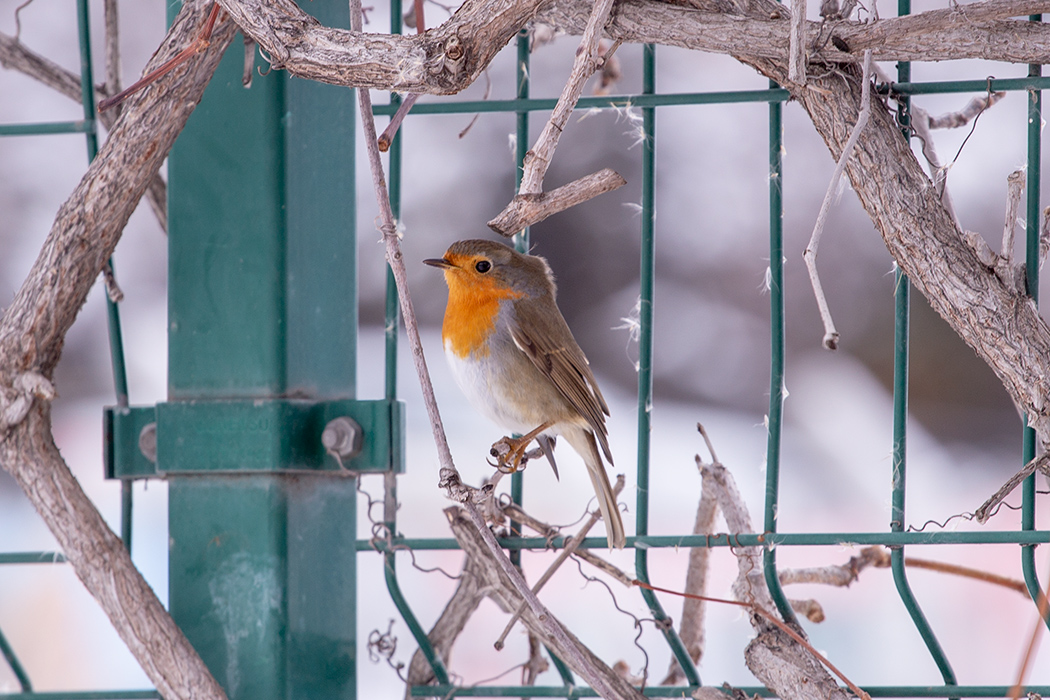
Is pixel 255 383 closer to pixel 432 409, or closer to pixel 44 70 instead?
pixel 432 409

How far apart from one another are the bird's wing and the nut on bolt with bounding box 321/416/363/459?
444 mm

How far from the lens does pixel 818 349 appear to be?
16.4 feet

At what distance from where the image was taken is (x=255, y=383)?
206cm

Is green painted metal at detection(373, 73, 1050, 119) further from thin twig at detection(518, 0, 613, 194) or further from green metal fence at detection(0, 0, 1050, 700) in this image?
thin twig at detection(518, 0, 613, 194)

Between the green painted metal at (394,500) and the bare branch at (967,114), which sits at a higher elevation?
the bare branch at (967,114)

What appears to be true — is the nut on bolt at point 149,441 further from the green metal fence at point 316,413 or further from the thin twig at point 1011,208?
the thin twig at point 1011,208

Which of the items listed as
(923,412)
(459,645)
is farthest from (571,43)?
(459,645)

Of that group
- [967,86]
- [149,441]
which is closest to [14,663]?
[149,441]

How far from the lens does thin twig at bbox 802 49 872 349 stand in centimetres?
165

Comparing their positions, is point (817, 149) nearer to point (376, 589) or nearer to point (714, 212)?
point (714, 212)

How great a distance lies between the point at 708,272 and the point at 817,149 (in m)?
0.72

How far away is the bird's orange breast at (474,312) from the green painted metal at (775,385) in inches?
23.4

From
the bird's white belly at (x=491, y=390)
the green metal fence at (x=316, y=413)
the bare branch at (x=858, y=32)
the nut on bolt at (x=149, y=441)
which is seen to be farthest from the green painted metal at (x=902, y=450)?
the nut on bolt at (x=149, y=441)

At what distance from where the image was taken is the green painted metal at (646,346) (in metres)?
2.07
